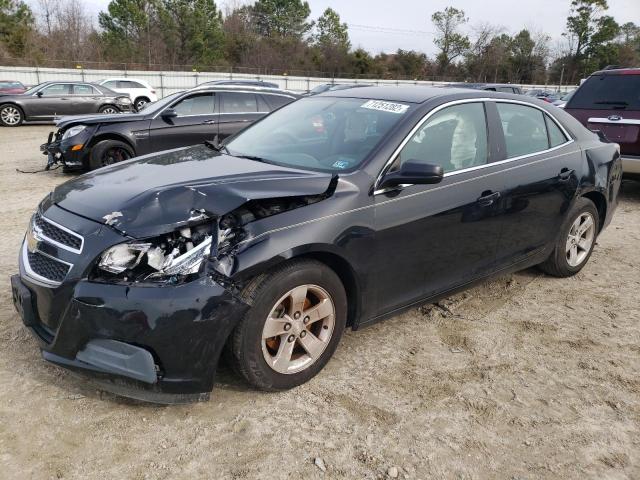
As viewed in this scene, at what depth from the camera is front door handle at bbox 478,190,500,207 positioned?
12.1 feet

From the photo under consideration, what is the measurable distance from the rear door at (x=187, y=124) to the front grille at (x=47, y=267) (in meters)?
6.43

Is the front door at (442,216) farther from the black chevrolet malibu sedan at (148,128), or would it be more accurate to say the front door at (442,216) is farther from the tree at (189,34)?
the tree at (189,34)

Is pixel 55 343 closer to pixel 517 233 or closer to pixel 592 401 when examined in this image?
pixel 592 401

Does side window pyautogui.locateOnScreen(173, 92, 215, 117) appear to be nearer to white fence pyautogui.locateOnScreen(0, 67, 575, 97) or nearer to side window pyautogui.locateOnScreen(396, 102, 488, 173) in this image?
side window pyautogui.locateOnScreen(396, 102, 488, 173)

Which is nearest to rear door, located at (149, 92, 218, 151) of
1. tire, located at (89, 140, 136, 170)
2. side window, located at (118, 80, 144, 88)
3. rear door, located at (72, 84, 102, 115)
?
tire, located at (89, 140, 136, 170)

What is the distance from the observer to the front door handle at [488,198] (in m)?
3.70

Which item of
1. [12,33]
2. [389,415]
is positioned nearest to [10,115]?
[389,415]

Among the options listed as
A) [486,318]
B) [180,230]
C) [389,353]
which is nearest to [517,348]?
[486,318]

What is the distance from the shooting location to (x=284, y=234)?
276 centimetres

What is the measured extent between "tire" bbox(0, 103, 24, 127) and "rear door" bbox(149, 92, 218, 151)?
1138cm

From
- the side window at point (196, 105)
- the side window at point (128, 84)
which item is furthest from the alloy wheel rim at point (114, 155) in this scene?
the side window at point (128, 84)

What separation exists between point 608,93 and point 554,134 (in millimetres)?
4408

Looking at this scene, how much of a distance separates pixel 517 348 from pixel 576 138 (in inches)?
83.8

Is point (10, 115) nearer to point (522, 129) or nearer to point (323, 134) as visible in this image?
point (323, 134)
